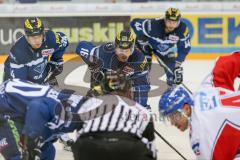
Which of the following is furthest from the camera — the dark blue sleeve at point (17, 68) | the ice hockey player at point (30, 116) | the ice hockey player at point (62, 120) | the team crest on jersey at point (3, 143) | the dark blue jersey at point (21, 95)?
the dark blue sleeve at point (17, 68)

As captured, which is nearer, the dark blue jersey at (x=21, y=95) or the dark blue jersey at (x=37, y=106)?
the dark blue jersey at (x=37, y=106)

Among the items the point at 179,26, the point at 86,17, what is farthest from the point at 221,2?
the point at 179,26

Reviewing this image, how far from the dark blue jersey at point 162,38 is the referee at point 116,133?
3882 millimetres

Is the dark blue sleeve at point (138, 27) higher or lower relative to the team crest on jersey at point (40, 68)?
higher

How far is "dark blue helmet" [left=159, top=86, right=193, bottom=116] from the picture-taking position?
2597 mm

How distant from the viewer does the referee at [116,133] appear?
2592 mm

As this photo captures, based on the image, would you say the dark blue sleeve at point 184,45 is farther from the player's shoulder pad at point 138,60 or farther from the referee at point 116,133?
the referee at point 116,133

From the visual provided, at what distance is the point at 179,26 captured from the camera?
6.73 metres

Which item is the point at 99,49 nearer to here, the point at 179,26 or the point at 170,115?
the point at 179,26

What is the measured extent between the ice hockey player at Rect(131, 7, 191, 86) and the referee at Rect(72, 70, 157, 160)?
12.6ft

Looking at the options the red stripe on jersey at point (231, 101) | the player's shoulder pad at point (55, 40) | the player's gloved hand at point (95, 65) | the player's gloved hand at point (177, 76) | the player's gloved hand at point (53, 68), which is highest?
the player's shoulder pad at point (55, 40)

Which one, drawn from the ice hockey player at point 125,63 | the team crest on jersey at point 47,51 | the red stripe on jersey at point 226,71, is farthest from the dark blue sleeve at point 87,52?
the red stripe on jersey at point 226,71

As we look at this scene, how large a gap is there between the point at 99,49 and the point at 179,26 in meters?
1.80

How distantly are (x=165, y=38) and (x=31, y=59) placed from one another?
6.99 feet
